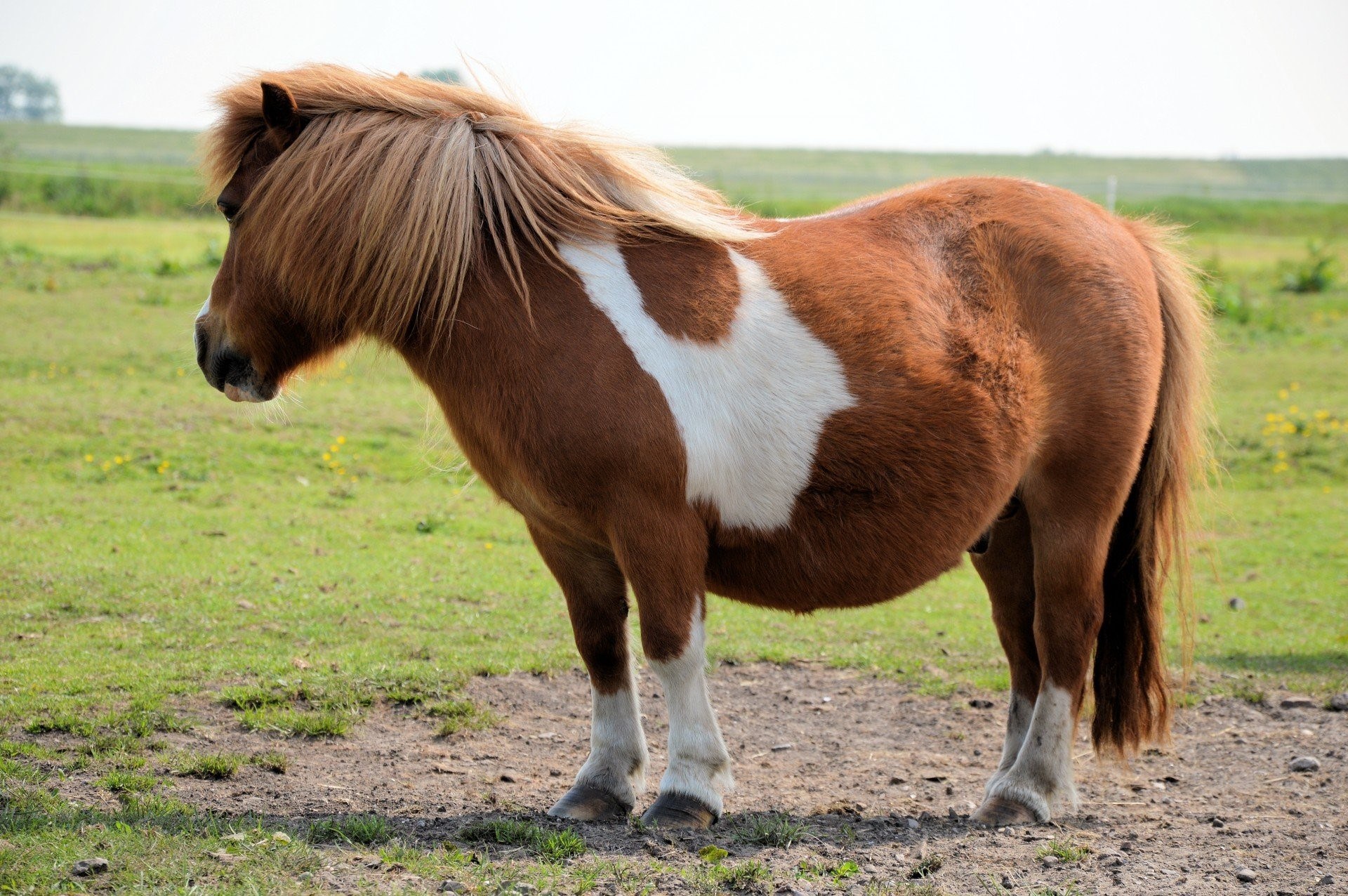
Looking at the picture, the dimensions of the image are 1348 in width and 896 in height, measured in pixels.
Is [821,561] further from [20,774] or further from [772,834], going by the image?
[20,774]

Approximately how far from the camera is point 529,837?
11.6 ft

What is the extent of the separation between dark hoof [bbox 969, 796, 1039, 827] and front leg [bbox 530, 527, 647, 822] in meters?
1.31

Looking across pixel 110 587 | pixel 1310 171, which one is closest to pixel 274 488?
pixel 110 587

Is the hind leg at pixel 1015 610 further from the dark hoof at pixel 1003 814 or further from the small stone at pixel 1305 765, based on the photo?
the small stone at pixel 1305 765

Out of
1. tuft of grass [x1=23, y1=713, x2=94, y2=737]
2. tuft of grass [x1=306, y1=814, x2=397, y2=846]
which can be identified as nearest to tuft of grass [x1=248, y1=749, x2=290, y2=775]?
tuft of grass [x1=23, y1=713, x2=94, y2=737]

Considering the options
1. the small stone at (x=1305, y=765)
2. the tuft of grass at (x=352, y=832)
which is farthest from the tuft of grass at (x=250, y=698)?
the small stone at (x=1305, y=765)

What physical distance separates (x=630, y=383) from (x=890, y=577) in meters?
1.21

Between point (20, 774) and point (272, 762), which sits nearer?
point (20, 774)

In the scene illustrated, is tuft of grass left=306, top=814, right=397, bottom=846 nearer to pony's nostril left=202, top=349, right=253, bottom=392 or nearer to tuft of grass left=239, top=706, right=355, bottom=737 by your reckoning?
tuft of grass left=239, top=706, right=355, bottom=737

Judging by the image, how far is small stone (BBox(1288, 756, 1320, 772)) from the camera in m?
4.87

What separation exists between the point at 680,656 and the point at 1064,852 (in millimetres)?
1473

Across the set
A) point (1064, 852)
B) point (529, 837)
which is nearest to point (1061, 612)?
point (1064, 852)

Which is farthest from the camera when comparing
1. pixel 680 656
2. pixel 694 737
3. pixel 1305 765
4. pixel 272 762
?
pixel 1305 765

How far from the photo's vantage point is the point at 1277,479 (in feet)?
35.9
